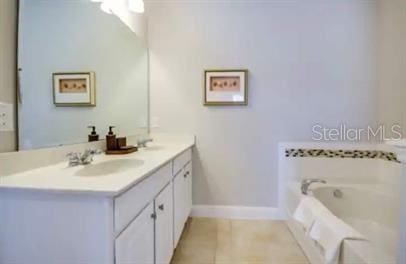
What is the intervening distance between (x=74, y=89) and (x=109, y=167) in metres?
0.56

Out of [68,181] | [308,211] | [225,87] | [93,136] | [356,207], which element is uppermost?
[225,87]

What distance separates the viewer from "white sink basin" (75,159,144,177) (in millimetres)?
1510

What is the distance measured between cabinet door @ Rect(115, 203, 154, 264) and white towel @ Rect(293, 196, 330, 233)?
3.71 feet

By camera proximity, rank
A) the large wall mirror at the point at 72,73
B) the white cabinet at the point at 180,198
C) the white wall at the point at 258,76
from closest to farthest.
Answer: the large wall mirror at the point at 72,73 < the white cabinet at the point at 180,198 < the white wall at the point at 258,76

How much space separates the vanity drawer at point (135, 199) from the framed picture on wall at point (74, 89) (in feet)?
2.40

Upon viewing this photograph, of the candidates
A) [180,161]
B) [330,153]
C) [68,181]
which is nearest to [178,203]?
[180,161]

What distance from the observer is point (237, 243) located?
2.45m

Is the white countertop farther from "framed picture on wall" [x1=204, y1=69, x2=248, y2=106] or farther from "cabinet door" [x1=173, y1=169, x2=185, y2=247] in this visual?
"framed picture on wall" [x1=204, y1=69, x2=248, y2=106]

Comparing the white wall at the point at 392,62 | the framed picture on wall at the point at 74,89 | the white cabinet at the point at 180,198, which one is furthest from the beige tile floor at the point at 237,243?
the white wall at the point at 392,62

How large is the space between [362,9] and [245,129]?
5.51 feet

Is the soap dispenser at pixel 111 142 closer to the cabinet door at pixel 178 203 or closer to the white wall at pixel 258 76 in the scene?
the cabinet door at pixel 178 203

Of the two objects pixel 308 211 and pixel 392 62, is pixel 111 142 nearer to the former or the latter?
pixel 308 211

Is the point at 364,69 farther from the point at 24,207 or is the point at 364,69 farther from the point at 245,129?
the point at 24,207

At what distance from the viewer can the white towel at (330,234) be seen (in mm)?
1574
